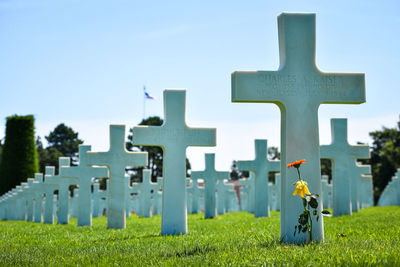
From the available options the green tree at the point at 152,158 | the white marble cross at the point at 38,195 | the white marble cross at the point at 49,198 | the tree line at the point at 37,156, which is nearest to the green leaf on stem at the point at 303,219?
the white marble cross at the point at 49,198

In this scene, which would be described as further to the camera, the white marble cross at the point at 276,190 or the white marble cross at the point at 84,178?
the white marble cross at the point at 276,190

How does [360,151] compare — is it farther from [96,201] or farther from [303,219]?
[96,201]

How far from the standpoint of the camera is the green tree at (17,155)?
35.3 metres

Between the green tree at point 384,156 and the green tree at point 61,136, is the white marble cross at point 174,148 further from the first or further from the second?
the green tree at point 61,136

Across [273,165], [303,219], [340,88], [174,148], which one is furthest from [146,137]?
[273,165]

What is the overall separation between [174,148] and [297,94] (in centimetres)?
393

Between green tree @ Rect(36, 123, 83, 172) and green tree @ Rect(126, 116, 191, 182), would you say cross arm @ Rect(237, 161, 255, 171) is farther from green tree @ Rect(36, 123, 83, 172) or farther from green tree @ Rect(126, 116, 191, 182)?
green tree @ Rect(36, 123, 83, 172)

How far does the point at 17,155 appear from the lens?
35500 millimetres

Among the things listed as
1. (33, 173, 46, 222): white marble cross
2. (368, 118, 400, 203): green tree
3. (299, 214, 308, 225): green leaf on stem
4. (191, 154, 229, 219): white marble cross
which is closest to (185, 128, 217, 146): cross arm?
(299, 214, 308, 225): green leaf on stem

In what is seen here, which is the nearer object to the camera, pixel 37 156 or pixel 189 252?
pixel 189 252

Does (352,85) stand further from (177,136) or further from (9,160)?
(9,160)

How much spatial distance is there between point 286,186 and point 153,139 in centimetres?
417

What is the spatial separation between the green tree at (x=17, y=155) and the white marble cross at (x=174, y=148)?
27.7m

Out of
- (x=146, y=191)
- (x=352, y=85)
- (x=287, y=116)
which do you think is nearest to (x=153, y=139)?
(x=287, y=116)
